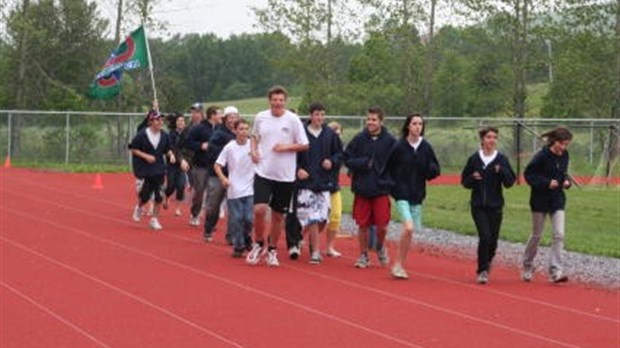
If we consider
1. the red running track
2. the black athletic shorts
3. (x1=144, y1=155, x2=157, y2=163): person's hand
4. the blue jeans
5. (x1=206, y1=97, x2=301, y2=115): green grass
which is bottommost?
the red running track

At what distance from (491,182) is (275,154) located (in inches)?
98.4

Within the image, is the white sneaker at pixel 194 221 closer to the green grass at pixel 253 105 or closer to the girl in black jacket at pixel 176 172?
the girl in black jacket at pixel 176 172

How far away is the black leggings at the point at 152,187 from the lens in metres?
17.9

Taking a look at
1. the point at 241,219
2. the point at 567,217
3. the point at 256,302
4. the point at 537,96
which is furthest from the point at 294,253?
the point at 537,96

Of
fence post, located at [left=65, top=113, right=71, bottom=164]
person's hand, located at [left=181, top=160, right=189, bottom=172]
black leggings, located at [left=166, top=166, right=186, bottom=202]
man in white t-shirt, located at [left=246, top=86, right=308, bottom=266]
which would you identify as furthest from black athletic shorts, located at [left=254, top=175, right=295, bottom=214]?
fence post, located at [left=65, top=113, right=71, bottom=164]

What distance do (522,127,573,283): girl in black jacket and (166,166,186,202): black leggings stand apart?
8470 mm

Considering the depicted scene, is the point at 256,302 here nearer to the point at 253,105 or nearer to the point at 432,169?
the point at 432,169

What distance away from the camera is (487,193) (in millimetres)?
12766

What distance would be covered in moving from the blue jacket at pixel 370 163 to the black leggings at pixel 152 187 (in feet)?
16.3

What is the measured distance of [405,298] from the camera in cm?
1141

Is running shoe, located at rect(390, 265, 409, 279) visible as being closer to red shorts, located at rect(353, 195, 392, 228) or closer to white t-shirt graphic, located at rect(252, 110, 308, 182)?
red shorts, located at rect(353, 195, 392, 228)

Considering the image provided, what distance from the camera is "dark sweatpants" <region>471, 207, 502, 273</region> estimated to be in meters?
12.7

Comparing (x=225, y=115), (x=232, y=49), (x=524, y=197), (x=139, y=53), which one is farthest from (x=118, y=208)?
(x=232, y=49)

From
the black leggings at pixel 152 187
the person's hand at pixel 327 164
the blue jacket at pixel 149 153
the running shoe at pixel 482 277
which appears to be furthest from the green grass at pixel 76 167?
the running shoe at pixel 482 277
